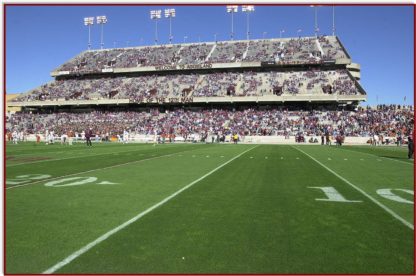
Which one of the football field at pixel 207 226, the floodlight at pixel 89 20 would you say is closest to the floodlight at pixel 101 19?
the floodlight at pixel 89 20

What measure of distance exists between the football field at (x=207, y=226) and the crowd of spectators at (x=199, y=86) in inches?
2024

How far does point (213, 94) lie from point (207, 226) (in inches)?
2291

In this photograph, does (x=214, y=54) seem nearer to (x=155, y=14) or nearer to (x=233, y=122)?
(x=155, y=14)

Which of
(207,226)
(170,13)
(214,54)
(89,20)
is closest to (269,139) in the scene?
(214,54)

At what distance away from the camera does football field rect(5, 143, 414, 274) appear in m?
4.88

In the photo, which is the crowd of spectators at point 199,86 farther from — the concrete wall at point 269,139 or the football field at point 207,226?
the football field at point 207,226

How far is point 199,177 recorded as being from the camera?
506 inches

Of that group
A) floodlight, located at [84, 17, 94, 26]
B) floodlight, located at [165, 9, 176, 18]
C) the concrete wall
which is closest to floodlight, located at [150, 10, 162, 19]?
floodlight, located at [165, 9, 176, 18]

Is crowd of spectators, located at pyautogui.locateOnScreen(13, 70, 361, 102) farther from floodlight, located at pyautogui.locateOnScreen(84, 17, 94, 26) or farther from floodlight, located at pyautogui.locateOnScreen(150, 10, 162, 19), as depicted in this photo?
floodlight, located at pyautogui.locateOnScreen(84, 17, 94, 26)

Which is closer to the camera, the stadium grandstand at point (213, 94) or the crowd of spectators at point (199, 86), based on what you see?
the stadium grandstand at point (213, 94)

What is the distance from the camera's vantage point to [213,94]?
64.2 meters

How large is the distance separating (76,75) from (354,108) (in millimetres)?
48711

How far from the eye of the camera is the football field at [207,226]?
4883 mm

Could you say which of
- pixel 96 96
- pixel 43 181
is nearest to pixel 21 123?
pixel 96 96
